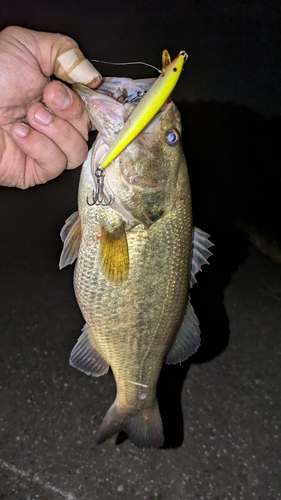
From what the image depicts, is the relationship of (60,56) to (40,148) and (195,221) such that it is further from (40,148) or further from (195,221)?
(195,221)

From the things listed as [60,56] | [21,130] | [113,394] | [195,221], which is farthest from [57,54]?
[195,221]

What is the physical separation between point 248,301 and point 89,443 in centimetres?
155

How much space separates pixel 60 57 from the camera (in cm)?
140

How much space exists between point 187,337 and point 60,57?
3.57ft

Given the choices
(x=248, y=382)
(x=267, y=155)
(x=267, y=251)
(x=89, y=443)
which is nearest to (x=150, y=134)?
(x=89, y=443)

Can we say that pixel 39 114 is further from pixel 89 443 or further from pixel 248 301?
pixel 248 301

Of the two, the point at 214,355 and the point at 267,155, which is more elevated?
the point at 267,155

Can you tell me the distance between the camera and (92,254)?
1.30m

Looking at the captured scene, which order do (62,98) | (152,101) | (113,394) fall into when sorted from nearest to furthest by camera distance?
1. (152,101)
2. (62,98)
3. (113,394)

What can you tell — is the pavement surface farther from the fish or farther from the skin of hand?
the skin of hand

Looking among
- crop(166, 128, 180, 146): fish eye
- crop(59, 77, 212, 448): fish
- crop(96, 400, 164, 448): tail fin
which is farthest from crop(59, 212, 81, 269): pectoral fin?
crop(96, 400, 164, 448): tail fin

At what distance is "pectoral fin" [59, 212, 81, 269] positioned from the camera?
52.3 inches

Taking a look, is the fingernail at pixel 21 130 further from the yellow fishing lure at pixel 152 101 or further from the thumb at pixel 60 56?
the yellow fishing lure at pixel 152 101

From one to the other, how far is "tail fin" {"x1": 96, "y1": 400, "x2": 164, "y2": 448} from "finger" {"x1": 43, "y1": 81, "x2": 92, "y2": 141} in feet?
3.52
